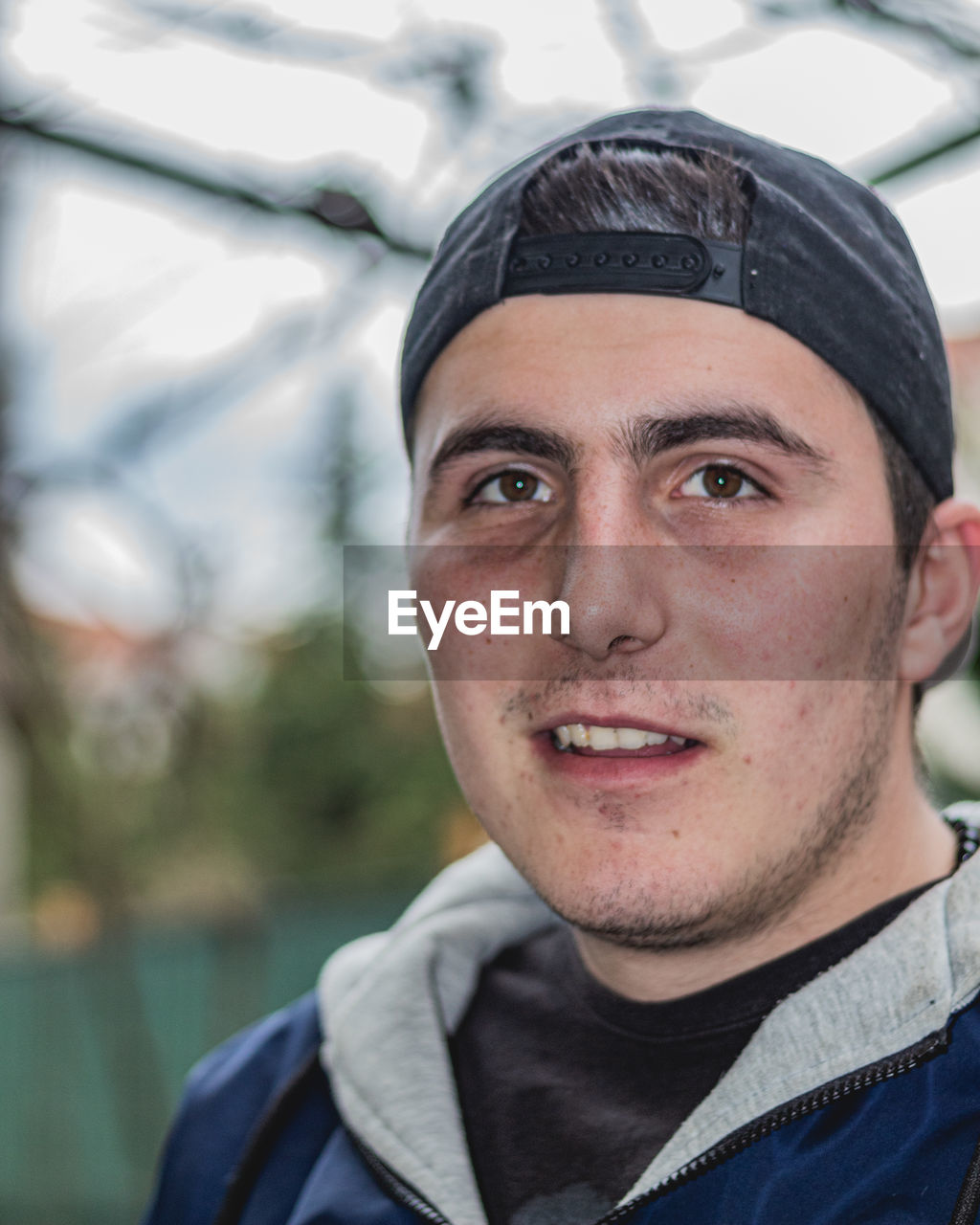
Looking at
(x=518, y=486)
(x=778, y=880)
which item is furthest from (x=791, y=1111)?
(x=518, y=486)

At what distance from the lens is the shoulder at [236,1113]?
5.31ft

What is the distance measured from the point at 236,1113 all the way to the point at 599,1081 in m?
0.56

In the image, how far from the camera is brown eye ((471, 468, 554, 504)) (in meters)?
1.47

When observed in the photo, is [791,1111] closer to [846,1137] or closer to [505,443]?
[846,1137]

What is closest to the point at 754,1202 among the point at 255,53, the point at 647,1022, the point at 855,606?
the point at 647,1022

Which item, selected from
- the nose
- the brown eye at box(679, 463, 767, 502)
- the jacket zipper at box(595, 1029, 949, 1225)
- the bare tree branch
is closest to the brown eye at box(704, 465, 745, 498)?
the brown eye at box(679, 463, 767, 502)

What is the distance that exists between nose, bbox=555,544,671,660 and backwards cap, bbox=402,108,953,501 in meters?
0.31

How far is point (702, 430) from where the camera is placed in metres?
1.33

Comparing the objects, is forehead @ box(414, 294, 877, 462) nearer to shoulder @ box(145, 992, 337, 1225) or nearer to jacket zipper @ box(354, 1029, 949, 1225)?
jacket zipper @ box(354, 1029, 949, 1225)

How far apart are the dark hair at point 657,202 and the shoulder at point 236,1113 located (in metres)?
1.03

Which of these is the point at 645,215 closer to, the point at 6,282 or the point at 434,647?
the point at 434,647

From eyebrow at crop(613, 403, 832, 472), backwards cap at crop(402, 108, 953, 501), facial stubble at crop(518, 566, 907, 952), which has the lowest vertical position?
facial stubble at crop(518, 566, 907, 952)

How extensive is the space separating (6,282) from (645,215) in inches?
71.7

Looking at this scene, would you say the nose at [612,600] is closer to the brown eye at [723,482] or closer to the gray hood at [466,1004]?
the brown eye at [723,482]
